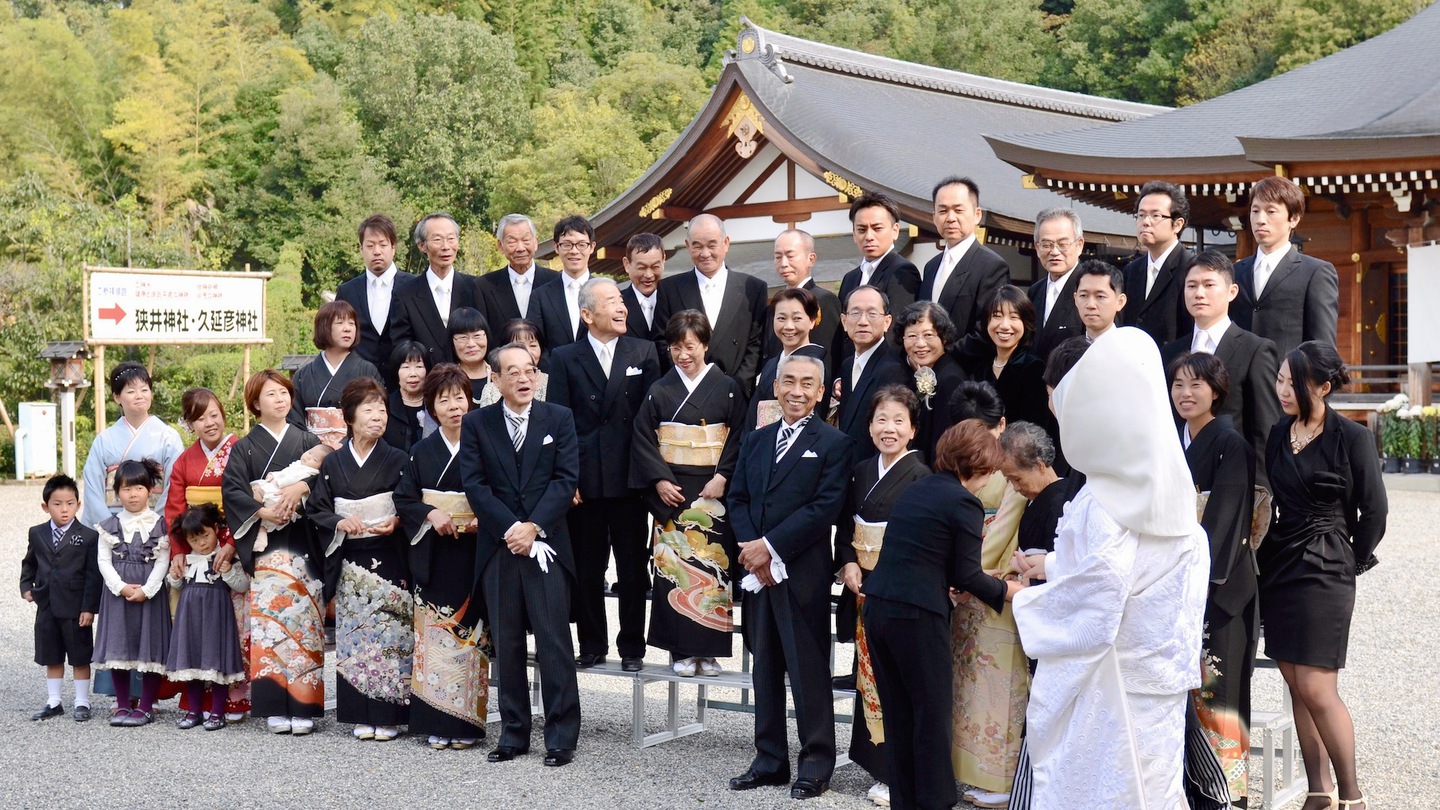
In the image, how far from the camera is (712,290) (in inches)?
224

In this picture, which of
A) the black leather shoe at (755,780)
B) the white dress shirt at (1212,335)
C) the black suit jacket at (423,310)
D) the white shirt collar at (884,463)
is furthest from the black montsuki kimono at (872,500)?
the black suit jacket at (423,310)

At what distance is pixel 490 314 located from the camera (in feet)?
20.6

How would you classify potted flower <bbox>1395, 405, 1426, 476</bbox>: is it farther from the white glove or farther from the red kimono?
the red kimono

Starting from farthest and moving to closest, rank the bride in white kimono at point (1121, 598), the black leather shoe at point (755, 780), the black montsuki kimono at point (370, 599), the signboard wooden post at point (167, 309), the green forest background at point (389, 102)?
the green forest background at point (389, 102), the signboard wooden post at point (167, 309), the black montsuki kimono at point (370, 599), the black leather shoe at point (755, 780), the bride in white kimono at point (1121, 598)

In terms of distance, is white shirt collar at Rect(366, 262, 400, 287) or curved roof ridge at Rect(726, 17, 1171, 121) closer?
white shirt collar at Rect(366, 262, 400, 287)

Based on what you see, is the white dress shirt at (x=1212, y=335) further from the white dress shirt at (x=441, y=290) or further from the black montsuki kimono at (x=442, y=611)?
the white dress shirt at (x=441, y=290)

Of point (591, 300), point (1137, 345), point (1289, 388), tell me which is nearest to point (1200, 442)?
point (1289, 388)

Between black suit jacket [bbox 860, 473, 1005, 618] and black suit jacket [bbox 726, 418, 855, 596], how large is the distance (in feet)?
1.77

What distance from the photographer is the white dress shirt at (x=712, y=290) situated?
5.66 metres

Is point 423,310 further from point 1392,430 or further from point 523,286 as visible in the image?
point 1392,430

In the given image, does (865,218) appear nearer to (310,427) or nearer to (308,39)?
(310,427)

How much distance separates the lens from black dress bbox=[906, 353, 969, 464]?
15.2ft

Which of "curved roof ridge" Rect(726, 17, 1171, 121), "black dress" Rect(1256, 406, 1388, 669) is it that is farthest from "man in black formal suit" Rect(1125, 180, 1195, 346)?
"curved roof ridge" Rect(726, 17, 1171, 121)

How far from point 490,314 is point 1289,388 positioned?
3.69 m
